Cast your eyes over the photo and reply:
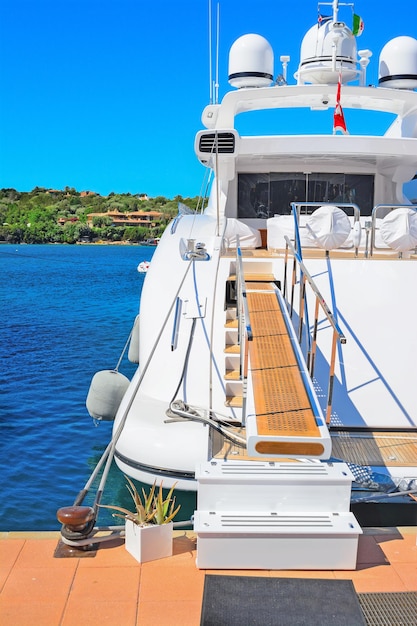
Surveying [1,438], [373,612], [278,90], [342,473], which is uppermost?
[278,90]

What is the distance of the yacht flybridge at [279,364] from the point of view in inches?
190

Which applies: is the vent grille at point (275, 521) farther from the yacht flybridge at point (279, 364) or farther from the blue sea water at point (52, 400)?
the blue sea water at point (52, 400)

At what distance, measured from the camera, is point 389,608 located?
13.8 ft

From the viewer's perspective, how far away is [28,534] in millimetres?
5090

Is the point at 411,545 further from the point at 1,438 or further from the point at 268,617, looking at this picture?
the point at 1,438

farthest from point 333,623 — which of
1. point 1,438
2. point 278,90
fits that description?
point 278,90

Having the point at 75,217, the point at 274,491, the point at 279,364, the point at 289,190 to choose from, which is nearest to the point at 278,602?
the point at 274,491

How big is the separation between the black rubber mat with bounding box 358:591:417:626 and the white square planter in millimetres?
1303

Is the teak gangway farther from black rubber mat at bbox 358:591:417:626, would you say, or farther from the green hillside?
the green hillside

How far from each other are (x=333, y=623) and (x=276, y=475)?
1.05 m

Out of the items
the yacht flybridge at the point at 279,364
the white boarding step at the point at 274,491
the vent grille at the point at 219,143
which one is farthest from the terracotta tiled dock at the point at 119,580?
the vent grille at the point at 219,143

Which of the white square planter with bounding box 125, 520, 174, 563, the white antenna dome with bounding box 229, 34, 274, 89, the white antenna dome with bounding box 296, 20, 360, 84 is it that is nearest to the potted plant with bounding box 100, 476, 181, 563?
the white square planter with bounding box 125, 520, 174, 563

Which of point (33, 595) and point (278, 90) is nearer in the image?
point (33, 595)

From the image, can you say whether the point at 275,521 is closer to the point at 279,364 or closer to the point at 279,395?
the point at 279,395
